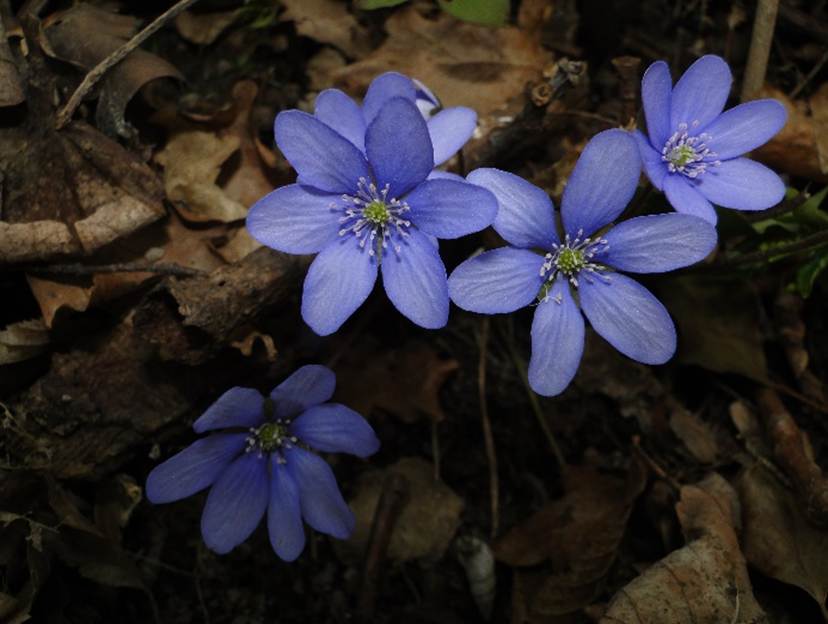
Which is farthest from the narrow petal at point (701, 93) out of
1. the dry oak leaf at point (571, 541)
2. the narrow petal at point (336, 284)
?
the dry oak leaf at point (571, 541)

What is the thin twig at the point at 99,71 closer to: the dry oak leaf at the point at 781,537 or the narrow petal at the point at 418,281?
the narrow petal at the point at 418,281

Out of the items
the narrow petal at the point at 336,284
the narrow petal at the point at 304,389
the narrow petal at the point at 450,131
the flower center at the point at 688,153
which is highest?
the narrow petal at the point at 450,131

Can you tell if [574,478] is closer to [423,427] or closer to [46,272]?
[423,427]

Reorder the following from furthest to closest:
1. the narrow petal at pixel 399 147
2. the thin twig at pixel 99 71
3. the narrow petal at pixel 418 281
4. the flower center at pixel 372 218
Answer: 1. the thin twig at pixel 99 71
2. the flower center at pixel 372 218
3. the narrow petal at pixel 418 281
4. the narrow petal at pixel 399 147

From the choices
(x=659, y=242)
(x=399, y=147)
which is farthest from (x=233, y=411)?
(x=659, y=242)

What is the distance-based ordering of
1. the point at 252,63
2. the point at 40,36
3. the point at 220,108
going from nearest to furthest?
the point at 40,36
the point at 220,108
the point at 252,63

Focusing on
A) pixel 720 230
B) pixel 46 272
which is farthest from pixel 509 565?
pixel 46 272

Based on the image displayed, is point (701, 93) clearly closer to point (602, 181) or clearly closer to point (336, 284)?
point (602, 181)
